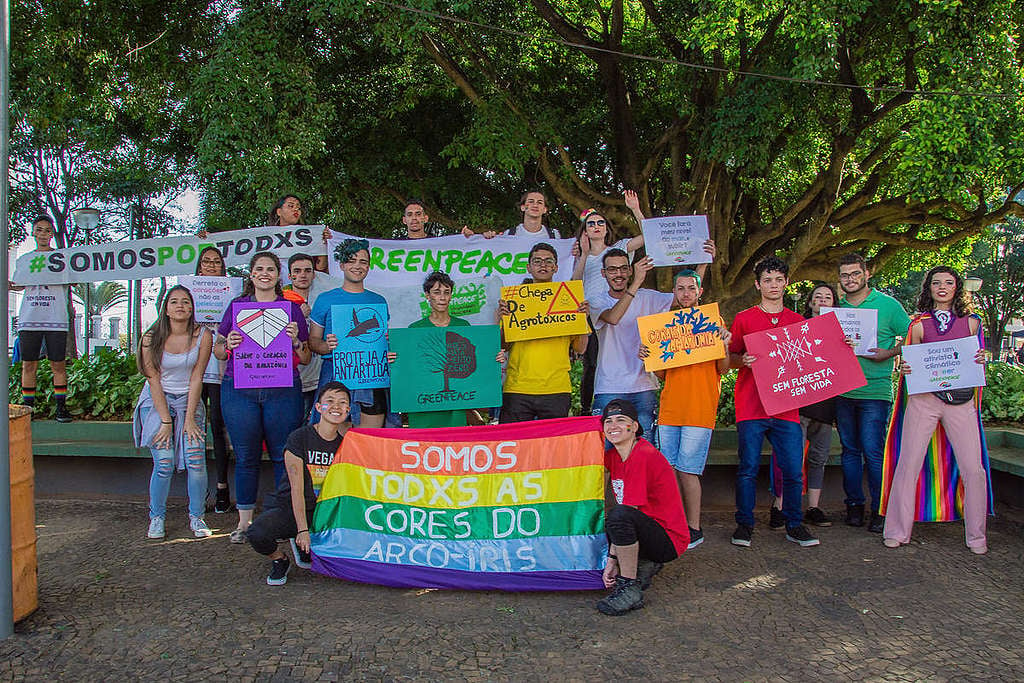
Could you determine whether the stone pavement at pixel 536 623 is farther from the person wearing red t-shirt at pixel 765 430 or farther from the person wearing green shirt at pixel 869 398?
the person wearing green shirt at pixel 869 398

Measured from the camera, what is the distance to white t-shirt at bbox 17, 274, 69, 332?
24.3ft

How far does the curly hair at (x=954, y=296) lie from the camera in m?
5.50

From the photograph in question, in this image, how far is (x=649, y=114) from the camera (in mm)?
13906

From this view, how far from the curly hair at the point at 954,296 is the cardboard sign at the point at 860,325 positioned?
1.04 feet

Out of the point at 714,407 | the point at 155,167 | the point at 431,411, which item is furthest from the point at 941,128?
the point at 155,167

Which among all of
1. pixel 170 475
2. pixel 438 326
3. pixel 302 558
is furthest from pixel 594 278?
pixel 170 475

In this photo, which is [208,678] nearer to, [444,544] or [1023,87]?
[444,544]

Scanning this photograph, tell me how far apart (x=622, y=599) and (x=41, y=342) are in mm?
6165

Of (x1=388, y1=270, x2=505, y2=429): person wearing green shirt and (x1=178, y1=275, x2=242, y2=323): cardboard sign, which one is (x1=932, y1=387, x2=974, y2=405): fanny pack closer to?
(x1=388, y1=270, x2=505, y2=429): person wearing green shirt

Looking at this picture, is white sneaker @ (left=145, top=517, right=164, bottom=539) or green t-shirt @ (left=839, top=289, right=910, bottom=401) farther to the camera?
green t-shirt @ (left=839, top=289, right=910, bottom=401)

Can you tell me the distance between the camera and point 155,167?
584 inches

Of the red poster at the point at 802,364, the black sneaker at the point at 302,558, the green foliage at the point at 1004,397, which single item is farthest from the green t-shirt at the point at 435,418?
the green foliage at the point at 1004,397

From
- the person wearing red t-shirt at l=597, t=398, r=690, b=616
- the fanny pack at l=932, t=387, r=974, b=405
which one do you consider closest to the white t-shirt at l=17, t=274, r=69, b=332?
the person wearing red t-shirt at l=597, t=398, r=690, b=616

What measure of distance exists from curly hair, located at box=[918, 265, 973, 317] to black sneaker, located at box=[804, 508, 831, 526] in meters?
1.67
